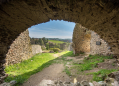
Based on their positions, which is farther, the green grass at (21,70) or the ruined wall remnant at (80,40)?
the ruined wall remnant at (80,40)

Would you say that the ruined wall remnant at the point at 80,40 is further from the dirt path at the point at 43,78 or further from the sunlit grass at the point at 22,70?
the dirt path at the point at 43,78

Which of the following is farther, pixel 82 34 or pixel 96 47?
pixel 82 34

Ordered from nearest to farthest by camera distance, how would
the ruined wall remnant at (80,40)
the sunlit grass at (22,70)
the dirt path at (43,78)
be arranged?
the dirt path at (43,78)
the sunlit grass at (22,70)
the ruined wall remnant at (80,40)

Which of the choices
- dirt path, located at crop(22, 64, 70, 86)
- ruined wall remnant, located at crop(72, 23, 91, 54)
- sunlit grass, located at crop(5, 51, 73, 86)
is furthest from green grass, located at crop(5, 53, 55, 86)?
ruined wall remnant, located at crop(72, 23, 91, 54)

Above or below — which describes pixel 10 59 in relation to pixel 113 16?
below

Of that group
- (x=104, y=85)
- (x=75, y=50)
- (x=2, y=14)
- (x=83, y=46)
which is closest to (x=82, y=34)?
(x=83, y=46)

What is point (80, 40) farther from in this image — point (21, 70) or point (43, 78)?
point (21, 70)

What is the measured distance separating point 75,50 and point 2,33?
9.56m

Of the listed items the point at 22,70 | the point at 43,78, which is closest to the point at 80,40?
the point at 43,78

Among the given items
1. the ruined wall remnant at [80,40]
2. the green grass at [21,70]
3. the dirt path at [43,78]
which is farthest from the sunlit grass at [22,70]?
the ruined wall remnant at [80,40]

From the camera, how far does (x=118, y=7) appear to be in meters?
1.36

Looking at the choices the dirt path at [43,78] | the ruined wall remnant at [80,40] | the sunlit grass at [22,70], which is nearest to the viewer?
the dirt path at [43,78]

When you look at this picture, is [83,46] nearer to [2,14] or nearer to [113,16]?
[113,16]

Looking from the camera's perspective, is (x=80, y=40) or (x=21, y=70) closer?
(x=21, y=70)
